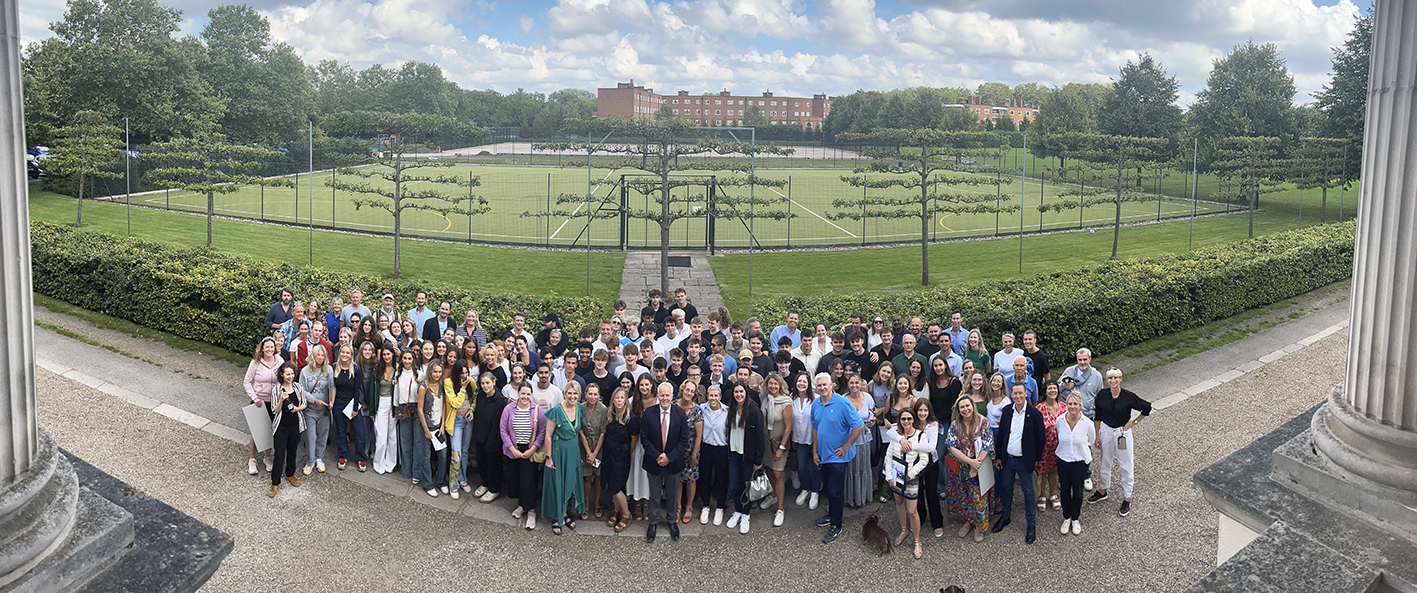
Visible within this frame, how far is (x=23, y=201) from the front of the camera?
4492 mm

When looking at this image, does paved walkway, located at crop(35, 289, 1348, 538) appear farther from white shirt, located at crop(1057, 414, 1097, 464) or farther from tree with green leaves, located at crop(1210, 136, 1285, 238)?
tree with green leaves, located at crop(1210, 136, 1285, 238)

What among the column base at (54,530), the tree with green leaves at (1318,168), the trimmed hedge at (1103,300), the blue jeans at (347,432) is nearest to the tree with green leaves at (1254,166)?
the tree with green leaves at (1318,168)

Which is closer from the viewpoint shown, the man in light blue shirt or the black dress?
the black dress

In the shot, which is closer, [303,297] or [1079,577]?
[1079,577]

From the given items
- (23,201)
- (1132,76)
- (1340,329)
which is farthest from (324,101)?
(23,201)

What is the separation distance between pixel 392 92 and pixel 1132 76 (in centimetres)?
7590

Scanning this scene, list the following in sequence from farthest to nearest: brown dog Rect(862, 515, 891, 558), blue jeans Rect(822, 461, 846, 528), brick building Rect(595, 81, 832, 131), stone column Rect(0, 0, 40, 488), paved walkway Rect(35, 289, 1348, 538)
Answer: brick building Rect(595, 81, 832, 131), paved walkway Rect(35, 289, 1348, 538), blue jeans Rect(822, 461, 846, 528), brown dog Rect(862, 515, 891, 558), stone column Rect(0, 0, 40, 488)

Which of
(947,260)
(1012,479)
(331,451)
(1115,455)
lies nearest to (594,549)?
(331,451)

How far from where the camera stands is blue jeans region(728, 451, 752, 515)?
10422mm

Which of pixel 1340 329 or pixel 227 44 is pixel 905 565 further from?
pixel 227 44

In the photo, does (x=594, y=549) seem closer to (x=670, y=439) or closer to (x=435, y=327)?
(x=670, y=439)

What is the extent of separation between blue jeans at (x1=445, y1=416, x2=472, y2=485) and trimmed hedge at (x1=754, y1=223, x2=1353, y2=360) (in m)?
6.92

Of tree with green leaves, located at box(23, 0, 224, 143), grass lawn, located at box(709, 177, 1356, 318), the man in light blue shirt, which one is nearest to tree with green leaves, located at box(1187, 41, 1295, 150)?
grass lawn, located at box(709, 177, 1356, 318)

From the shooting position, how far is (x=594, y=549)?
9.93 meters
